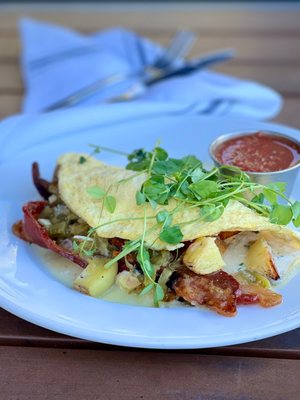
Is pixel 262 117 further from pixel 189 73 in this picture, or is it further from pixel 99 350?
pixel 99 350

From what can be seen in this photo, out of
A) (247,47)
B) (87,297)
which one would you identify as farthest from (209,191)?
(247,47)

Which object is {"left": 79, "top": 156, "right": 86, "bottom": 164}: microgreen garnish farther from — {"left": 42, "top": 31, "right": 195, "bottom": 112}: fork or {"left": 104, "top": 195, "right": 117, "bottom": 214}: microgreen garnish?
{"left": 42, "top": 31, "right": 195, "bottom": 112}: fork

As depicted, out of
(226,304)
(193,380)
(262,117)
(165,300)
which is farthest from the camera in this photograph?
(262,117)

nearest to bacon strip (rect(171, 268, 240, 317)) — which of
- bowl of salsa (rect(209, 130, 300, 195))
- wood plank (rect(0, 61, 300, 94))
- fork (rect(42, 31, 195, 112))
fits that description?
bowl of salsa (rect(209, 130, 300, 195))

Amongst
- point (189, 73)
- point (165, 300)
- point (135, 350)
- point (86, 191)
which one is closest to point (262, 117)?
point (189, 73)

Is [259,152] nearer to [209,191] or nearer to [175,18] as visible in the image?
[209,191]
